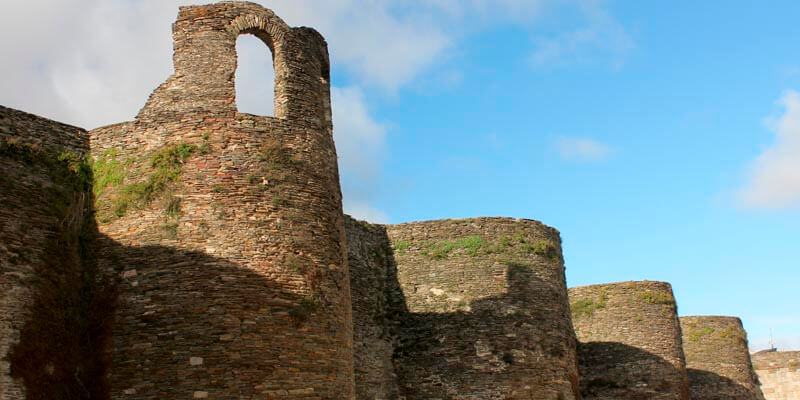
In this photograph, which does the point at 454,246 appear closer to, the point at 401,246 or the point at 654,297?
the point at 401,246

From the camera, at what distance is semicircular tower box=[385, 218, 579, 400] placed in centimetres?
2327

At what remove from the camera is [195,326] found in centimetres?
1433

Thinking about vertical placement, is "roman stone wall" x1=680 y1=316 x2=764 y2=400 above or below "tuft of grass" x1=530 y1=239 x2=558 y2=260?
below

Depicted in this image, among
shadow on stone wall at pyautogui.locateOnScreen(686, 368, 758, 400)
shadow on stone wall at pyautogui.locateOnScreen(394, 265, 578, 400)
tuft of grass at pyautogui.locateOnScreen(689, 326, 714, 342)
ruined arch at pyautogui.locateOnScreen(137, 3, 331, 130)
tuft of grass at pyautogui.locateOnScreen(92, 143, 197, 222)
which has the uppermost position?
ruined arch at pyautogui.locateOnScreen(137, 3, 331, 130)

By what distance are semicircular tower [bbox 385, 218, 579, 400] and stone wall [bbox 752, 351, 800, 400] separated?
2009 cm

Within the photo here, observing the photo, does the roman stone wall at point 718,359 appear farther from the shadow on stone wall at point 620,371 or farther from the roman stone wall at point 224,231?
the roman stone wall at point 224,231

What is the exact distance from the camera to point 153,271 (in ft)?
48.5

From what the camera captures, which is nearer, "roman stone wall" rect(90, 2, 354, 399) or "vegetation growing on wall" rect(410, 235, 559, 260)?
"roman stone wall" rect(90, 2, 354, 399)

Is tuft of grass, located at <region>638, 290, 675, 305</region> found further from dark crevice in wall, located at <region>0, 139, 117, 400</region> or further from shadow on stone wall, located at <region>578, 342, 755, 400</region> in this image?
dark crevice in wall, located at <region>0, 139, 117, 400</region>

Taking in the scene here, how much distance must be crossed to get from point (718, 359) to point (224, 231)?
26.0 meters

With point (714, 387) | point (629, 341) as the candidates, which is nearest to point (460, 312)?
point (629, 341)

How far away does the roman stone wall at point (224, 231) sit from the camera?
46.9 ft

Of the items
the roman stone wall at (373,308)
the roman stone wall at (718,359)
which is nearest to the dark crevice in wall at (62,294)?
the roman stone wall at (373,308)

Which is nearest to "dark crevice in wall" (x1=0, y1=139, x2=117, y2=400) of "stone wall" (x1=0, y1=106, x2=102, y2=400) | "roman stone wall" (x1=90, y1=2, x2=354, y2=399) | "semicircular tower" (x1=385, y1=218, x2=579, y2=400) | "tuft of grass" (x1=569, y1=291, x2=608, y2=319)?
"stone wall" (x1=0, y1=106, x2=102, y2=400)
